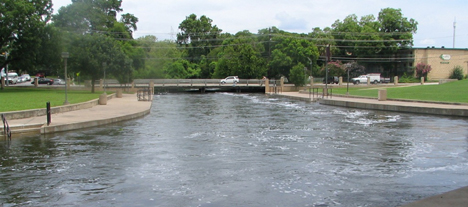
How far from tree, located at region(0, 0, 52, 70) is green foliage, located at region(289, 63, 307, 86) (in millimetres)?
34262

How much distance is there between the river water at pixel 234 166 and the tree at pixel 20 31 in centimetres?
3319

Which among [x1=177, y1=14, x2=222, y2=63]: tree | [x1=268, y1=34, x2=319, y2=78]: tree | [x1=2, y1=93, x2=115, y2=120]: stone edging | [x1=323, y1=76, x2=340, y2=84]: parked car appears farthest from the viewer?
[x1=177, y1=14, x2=222, y2=63]: tree

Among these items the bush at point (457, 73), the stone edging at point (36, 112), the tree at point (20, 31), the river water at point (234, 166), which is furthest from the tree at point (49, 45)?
the bush at point (457, 73)

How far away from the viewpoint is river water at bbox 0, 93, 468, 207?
8734 millimetres

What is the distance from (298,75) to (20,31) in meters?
37.3

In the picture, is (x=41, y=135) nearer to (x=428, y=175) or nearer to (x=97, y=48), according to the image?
(x=428, y=175)

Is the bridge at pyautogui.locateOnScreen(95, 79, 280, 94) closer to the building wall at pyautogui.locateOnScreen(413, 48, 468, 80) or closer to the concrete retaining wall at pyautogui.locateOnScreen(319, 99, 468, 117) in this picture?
the building wall at pyautogui.locateOnScreen(413, 48, 468, 80)

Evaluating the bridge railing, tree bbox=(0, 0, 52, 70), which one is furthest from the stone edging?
the bridge railing

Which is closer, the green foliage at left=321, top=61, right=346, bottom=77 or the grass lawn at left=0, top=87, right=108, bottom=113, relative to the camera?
the grass lawn at left=0, top=87, right=108, bottom=113

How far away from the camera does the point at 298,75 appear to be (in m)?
64.9

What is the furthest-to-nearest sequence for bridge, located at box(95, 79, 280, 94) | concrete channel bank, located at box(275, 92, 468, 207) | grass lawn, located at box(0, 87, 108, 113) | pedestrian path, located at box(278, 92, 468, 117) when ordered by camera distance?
bridge, located at box(95, 79, 280, 94) < pedestrian path, located at box(278, 92, 468, 117) < grass lawn, located at box(0, 87, 108, 113) < concrete channel bank, located at box(275, 92, 468, 207)

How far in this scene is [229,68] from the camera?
268 feet

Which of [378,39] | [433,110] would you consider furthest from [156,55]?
[433,110]

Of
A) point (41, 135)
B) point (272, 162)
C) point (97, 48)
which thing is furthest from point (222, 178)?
point (97, 48)
